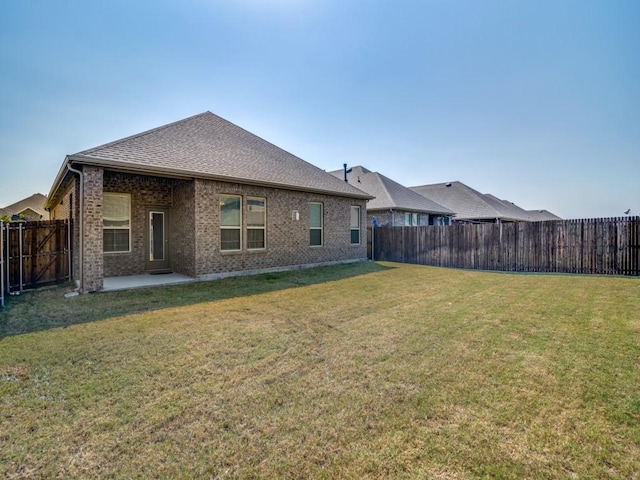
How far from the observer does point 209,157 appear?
1032 cm

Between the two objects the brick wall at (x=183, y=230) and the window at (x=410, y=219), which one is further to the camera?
the window at (x=410, y=219)

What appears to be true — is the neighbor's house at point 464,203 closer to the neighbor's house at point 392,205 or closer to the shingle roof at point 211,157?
the neighbor's house at point 392,205

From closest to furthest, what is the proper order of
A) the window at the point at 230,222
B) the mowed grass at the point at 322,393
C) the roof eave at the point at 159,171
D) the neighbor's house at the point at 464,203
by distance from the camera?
the mowed grass at the point at 322,393, the roof eave at the point at 159,171, the window at the point at 230,222, the neighbor's house at the point at 464,203

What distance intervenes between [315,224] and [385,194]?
8.32 meters

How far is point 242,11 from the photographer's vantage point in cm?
960

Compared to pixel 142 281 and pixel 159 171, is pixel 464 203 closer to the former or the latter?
pixel 159 171

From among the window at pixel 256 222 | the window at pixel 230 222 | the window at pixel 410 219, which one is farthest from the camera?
the window at pixel 410 219

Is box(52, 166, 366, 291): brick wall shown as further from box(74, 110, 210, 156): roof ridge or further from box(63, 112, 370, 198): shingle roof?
box(74, 110, 210, 156): roof ridge

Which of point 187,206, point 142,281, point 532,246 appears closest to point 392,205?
point 532,246

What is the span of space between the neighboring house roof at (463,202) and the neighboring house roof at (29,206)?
142 ft

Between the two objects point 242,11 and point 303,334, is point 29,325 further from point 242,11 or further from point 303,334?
point 242,11

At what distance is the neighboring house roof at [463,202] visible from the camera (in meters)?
24.1

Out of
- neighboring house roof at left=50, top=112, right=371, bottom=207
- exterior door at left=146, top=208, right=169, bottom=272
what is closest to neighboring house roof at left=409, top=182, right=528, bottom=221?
neighboring house roof at left=50, top=112, right=371, bottom=207

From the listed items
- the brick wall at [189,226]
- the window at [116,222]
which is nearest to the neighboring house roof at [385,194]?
the brick wall at [189,226]
